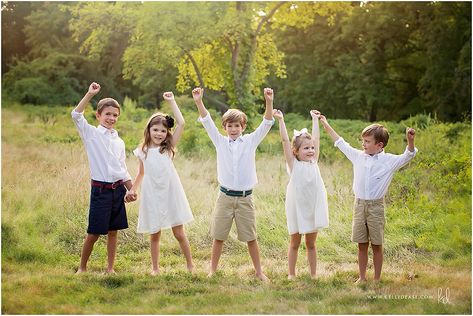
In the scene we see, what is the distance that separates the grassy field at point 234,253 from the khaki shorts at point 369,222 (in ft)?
1.35

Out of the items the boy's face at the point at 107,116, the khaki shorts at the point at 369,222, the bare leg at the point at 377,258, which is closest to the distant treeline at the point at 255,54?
the boy's face at the point at 107,116

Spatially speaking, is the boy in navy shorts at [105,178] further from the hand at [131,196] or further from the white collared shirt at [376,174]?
the white collared shirt at [376,174]

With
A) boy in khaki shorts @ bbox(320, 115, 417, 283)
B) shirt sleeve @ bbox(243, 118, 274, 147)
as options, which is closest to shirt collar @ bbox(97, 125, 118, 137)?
shirt sleeve @ bbox(243, 118, 274, 147)

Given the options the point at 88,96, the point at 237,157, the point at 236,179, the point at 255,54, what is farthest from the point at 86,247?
the point at 255,54

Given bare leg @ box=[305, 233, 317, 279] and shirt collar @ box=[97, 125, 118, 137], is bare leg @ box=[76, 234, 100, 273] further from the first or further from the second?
bare leg @ box=[305, 233, 317, 279]

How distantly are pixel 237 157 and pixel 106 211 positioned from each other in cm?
129

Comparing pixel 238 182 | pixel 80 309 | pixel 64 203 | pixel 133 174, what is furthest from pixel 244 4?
pixel 80 309

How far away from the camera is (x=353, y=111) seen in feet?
91.4

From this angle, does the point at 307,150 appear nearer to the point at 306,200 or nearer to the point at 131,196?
the point at 306,200

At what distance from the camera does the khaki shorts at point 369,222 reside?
5234 millimetres

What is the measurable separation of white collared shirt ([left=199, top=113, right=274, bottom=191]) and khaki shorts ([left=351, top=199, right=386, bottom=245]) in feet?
3.31

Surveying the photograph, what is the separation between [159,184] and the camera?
5.39 meters

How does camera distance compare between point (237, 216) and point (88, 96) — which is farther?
point (237, 216)

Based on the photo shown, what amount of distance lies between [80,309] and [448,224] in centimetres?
438
